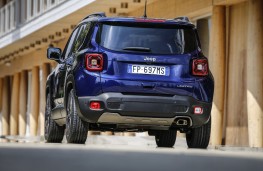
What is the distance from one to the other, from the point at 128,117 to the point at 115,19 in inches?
55.9

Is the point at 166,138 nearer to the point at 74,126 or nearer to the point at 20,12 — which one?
the point at 74,126

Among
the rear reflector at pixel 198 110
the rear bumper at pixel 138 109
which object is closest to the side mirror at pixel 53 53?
the rear bumper at pixel 138 109

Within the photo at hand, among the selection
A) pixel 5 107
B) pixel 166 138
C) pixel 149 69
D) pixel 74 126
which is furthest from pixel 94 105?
pixel 5 107

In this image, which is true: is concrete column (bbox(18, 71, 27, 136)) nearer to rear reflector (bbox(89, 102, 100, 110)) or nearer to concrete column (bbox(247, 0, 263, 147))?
concrete column (bbox(247, 0, 263, 147))

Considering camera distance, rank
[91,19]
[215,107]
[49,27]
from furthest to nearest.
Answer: [49,27] → [215,107] → [91,19]

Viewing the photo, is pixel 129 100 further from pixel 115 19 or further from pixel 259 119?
pixel 259 119

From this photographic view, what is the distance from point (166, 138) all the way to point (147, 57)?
2.69 metres

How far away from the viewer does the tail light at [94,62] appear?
42.0 feet

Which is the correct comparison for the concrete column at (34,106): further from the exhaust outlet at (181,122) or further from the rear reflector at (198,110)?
the rear reflector at (198,110)

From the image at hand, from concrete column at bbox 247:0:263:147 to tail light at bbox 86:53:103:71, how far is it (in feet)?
26.3

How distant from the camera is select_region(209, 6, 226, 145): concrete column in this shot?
22.3 m

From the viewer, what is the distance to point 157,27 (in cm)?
1314

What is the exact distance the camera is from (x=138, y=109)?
1248 cm

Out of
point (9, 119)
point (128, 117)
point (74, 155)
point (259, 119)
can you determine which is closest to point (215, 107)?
point (259, 119)
